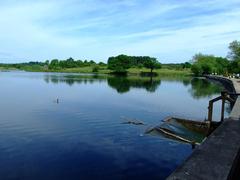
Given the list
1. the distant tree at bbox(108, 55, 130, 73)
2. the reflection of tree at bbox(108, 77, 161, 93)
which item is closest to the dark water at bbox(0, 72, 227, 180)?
the reflection of tree at bbox(108, 77, 161, 93)

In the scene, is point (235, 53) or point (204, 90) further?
point (235, 53)

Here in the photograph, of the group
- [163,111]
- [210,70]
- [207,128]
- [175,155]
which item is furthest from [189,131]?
[210,70]

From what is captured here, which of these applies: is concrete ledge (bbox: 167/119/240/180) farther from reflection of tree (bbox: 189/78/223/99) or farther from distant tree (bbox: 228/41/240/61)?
distant tree (bbox: 228/41/240/61)

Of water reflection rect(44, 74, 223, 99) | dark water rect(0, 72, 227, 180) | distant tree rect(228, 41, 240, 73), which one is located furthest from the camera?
distant tree rect(228, 41, 240, 73)

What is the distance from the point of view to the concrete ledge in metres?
9.66

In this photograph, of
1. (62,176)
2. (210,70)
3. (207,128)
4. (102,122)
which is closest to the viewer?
(62,176)

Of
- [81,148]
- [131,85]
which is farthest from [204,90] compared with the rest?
[81,148]

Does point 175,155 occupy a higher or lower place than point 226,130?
lower

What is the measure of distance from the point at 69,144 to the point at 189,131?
10.5 metres

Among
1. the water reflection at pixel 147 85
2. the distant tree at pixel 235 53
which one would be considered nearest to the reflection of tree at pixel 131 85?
the water reflection at pixel 147 85

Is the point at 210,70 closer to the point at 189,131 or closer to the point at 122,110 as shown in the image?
the point at 122,110

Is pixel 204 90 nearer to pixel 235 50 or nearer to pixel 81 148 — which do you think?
pixel 235 50

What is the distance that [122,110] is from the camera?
38438 millimetres

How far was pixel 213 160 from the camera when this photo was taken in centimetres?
1118
